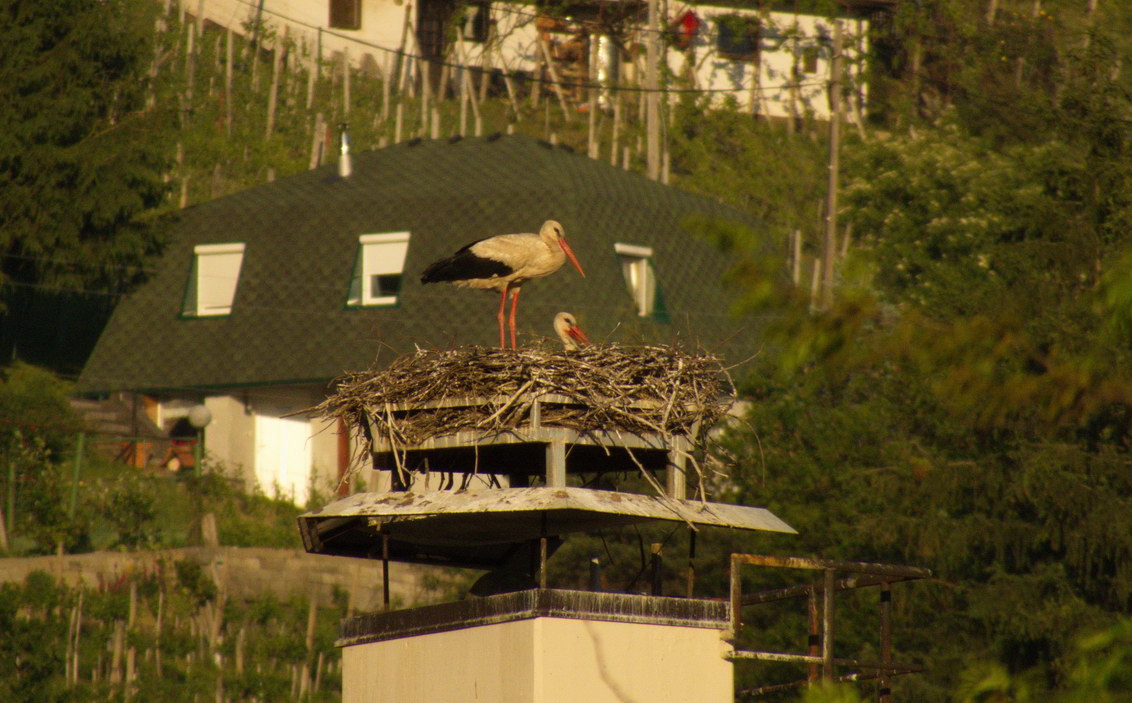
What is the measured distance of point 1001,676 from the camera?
475 cm

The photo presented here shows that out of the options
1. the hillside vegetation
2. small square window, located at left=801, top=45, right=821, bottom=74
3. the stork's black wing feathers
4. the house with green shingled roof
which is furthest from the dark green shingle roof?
the stork's black wing feathers

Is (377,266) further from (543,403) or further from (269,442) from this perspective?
(543,403)

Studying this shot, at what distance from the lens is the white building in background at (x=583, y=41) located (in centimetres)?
4506


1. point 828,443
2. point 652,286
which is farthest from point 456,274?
point 652,286

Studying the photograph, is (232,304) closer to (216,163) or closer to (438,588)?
(216,163)

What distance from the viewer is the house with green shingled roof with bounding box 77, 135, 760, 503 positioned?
2950 cm

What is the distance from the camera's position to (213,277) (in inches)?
1259

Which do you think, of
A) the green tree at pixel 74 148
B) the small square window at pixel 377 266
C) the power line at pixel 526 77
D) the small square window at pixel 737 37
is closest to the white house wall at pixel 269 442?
the small square window at pixel 377 266

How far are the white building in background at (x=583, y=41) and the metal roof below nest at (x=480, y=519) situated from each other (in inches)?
1293

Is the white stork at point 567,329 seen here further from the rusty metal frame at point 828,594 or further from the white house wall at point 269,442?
the white house wall at point 269,442

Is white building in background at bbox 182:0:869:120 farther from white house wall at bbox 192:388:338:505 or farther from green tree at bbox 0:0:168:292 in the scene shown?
white house wall at bbox 192:388:338:505

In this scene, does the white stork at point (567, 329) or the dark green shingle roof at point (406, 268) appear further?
the dark green shingle roof at point (406, 268)

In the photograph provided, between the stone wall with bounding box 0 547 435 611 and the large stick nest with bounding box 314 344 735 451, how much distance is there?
10.9 m

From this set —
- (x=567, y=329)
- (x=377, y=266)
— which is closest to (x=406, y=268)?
(x=377, y=266)
